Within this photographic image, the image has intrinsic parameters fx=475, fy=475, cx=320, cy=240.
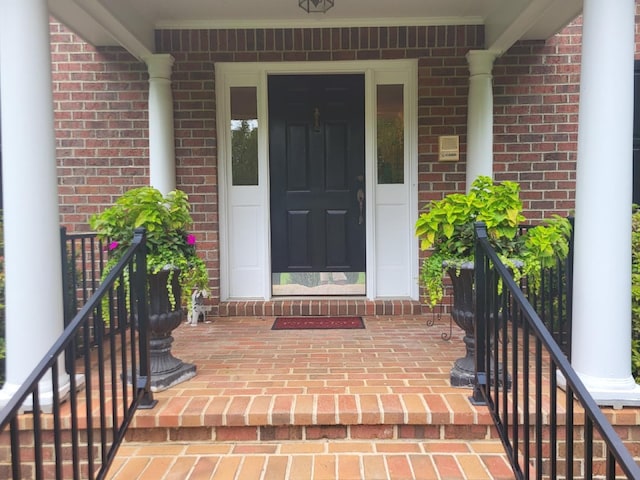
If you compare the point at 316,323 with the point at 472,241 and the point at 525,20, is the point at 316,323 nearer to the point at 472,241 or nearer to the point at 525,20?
the point at 472,241

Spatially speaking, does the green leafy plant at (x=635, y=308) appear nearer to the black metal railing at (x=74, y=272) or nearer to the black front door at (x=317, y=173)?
the black front door at (x=317, y=173)

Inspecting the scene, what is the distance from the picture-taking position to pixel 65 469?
7.52 ft

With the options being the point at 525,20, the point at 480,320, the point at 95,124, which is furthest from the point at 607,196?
the point at 95,124

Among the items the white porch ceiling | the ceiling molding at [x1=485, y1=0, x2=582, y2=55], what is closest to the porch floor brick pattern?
the ceiling molding at [x1=485, y1=0, x2=582, y2=55]

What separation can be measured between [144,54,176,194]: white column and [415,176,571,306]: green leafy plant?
2.26m

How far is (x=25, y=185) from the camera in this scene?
219 cm

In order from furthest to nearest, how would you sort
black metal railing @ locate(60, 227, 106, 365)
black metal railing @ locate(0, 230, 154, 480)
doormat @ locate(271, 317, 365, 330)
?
doormat @ locate(271, 317, 365, 330)
black metal railing @ locate(60, 227, 106, 365)
black metal railing @ locate(0, 230, 154, 480)

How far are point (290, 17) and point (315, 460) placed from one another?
3.20 metres

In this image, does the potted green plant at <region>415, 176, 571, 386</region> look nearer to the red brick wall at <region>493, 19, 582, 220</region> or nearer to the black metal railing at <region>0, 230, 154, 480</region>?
the black metal railing at <region>0, 230, 154, 480</region>

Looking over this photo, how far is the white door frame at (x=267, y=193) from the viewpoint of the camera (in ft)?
13.0

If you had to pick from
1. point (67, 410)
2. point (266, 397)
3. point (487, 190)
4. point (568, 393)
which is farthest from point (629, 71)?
point (67, 410)

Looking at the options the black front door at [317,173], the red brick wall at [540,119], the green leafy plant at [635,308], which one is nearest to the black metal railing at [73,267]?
the black front door at [317,173]

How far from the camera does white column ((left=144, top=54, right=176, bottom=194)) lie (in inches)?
147

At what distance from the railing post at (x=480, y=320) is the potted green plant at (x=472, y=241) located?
0.13m
